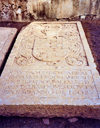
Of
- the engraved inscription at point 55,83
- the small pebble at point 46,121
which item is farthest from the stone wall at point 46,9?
the small pebble at point 46,121

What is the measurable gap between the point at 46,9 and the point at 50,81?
7.92 feet

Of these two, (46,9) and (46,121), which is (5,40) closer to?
(46,9)

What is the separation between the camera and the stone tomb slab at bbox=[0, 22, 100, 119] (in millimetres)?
1918

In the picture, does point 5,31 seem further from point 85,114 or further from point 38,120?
point 85,114

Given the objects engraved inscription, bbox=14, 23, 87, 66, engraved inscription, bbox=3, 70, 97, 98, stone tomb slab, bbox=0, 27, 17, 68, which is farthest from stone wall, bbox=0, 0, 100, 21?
engraved inscription, bbox=3, 70, 97, 98

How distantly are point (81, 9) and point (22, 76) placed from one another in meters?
2.60

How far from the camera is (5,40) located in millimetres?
3115

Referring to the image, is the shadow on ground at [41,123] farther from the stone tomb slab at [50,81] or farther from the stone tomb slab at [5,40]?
the stone tomb slab at [5,40]

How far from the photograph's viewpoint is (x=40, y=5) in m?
3.95

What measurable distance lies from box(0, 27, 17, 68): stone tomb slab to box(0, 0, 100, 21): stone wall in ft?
2.80

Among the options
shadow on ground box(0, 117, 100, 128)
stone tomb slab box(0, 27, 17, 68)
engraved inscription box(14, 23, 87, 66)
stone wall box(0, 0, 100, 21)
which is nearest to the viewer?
shadow on ground box(0, 117, 100, 128)

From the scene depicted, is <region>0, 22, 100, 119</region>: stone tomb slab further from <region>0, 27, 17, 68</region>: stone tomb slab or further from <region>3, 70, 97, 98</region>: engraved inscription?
<region>0, 27, 17, 68</region>: stone tomb slab

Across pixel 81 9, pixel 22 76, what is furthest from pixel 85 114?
pixel 81 9

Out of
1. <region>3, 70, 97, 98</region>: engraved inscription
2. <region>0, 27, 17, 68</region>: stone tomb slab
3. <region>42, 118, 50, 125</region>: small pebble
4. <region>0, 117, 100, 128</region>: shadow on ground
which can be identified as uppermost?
<region>0, 27, 17, 68</region>: stone tomb slab
